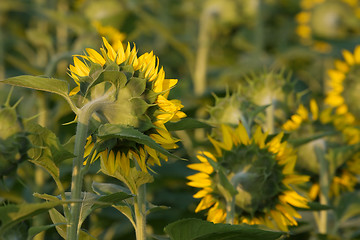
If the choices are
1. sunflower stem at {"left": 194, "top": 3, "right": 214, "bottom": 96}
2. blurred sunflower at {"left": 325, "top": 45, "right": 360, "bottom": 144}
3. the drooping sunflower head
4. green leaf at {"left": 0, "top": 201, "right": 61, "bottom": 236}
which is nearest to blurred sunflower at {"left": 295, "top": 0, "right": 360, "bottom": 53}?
sunflower stem at {"left": 194, "top": 3, "right": 214, "bottom": 96}

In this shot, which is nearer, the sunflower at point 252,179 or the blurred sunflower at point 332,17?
the sunflower at point 252,179

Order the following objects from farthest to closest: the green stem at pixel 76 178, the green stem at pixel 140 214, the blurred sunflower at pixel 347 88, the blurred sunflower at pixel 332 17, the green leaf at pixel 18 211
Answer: the blurred sunflower at pixel 332 17, the blurred sunflower at pixel 347 88, the green stem at pixel 140 214, the green stem at pixel 76 178, the green leaf at pixel 18 211

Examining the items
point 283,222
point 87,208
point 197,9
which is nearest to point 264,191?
point 283,222

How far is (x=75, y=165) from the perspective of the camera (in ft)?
2.75

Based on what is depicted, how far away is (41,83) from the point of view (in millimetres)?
831

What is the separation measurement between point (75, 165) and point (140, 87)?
0.14 m

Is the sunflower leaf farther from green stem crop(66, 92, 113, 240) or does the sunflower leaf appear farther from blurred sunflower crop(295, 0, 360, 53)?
blurred sunflower crop(295, 0, 360, 53)

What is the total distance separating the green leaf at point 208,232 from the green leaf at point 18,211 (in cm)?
23

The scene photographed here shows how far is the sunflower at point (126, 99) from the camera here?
87cm

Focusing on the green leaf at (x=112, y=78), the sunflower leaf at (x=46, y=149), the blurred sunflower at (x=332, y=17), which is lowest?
the sunflower leaf at (x=46, y=149)

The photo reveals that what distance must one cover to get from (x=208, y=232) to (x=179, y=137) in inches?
24.5

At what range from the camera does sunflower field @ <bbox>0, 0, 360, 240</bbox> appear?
2.77 feet

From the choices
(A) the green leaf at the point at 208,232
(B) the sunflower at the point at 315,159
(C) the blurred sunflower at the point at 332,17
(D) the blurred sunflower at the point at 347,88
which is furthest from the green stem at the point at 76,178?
(C) the blurred sunflower at the point at 332,17

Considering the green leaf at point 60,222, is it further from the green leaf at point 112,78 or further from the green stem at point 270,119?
the green stem at point 270,119
